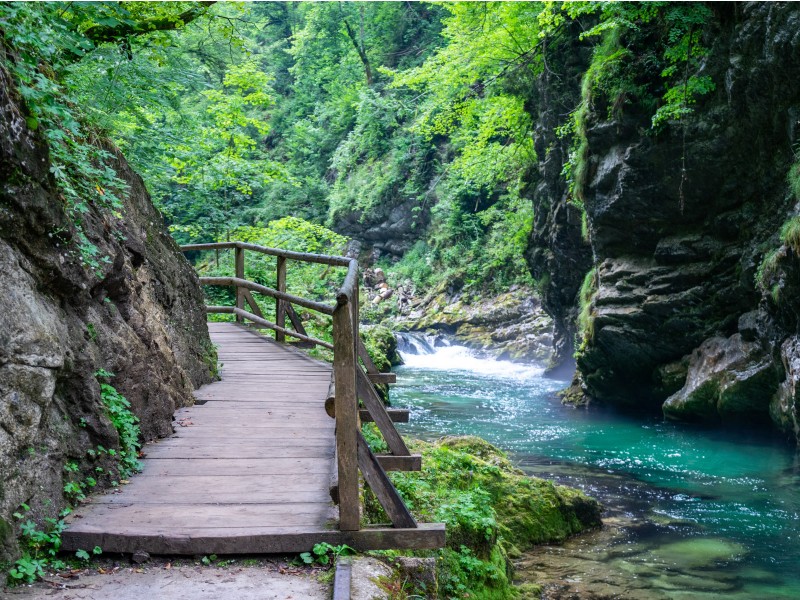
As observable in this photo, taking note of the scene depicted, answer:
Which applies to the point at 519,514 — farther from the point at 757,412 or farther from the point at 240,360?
the point at 757,412

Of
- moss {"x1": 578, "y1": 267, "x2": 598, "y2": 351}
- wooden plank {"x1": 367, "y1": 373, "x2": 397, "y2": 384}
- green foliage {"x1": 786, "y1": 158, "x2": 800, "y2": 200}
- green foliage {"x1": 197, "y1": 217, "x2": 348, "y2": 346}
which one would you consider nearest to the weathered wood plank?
wooden plank {"x1": 367, "y1": 373, "x2": 397, "y2": 384}

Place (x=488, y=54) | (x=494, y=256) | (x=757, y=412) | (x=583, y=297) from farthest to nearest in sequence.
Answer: (x=494, y=256), (x=488, y=54), (x=583, y=297), (x=757, y=412)

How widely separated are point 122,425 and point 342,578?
2.16 meters

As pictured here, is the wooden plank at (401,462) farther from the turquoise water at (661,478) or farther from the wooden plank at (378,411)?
the turquoise water at (661,478)

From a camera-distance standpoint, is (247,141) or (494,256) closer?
(247,141)

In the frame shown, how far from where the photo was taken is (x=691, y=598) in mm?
5879

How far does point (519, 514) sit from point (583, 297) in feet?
29.4

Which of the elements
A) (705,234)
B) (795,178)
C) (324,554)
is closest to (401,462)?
(324,554)

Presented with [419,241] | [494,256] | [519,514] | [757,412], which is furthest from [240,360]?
[419,241]

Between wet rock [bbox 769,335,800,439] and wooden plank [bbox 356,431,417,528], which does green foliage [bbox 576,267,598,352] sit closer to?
wet rock [bbox 769,335,800,439]

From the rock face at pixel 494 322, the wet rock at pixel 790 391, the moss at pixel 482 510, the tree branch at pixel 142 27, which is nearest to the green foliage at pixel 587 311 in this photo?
the wet rock at pixel 790 391

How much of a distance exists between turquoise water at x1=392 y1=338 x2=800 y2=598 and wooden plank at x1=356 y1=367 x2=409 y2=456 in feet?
8.05

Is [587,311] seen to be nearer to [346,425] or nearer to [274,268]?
[274,268]

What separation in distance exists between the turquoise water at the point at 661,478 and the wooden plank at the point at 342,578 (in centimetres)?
353
